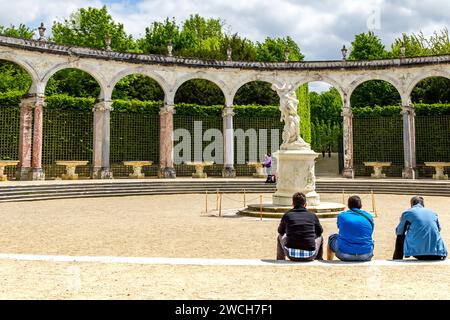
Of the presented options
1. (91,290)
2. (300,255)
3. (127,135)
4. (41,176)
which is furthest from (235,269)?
(127,135)

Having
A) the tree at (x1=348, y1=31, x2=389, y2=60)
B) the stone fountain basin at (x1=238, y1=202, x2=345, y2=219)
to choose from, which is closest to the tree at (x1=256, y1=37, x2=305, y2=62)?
the tree at (x1=348, y1=31, x2=389, y2=60)

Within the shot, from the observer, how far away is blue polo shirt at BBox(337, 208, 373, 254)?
616 cm

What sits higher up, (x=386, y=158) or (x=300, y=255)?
(x=386, y=158)

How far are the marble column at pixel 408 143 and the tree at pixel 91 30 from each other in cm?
2490

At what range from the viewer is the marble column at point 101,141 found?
2592 cm

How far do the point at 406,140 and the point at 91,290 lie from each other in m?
26.9

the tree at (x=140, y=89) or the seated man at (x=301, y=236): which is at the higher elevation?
the tree at (x=140, y=89)

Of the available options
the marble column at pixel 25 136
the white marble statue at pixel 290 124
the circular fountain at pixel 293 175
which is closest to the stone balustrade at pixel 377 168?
the white marble statue at pixel 290 124

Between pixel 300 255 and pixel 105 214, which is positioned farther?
pixel 105 214

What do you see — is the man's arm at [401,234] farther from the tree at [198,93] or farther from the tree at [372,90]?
the tree at [372,90]

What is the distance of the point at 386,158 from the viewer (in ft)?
100

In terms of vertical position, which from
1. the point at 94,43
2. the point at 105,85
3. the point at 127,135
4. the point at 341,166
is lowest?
the point at 341,166

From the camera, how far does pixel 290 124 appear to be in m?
14.5
